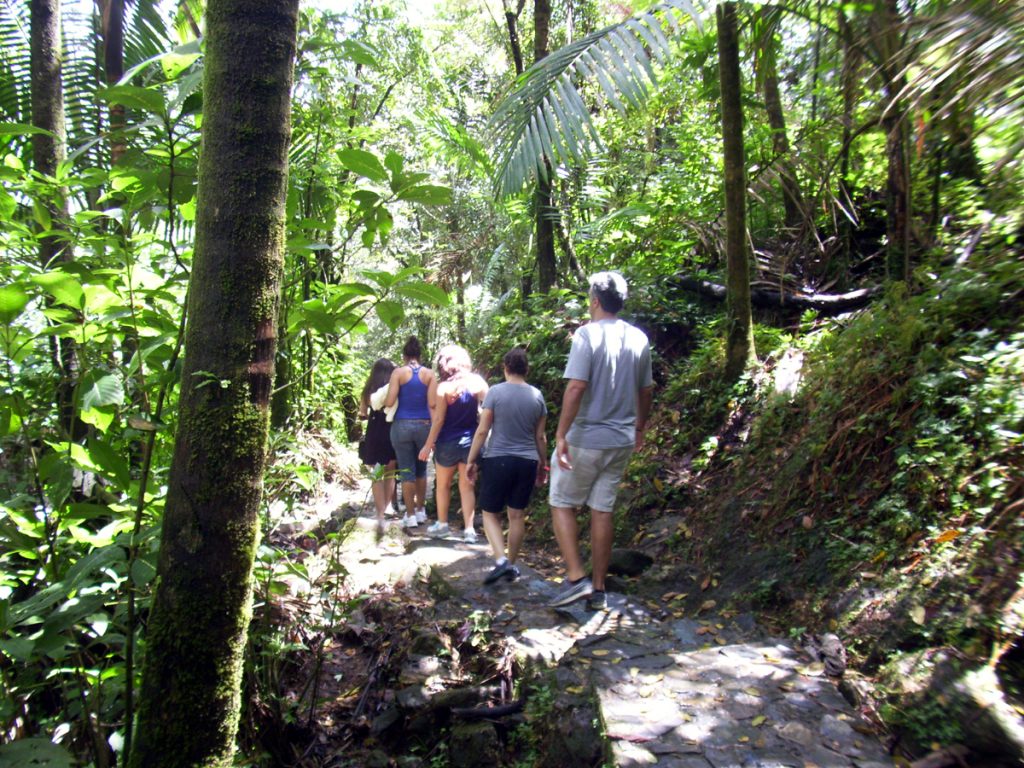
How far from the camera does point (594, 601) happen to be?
470 centimetres

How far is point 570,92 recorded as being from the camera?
5.23 meters

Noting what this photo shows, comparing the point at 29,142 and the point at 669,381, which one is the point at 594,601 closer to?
the point at 669,381

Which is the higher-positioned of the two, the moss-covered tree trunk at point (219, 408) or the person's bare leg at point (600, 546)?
the moss-covered tree trunk at point (219, 408)

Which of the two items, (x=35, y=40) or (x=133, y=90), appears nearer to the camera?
(x=133, y=90)

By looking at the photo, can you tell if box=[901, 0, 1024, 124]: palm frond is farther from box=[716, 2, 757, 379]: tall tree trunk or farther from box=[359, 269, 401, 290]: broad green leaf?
box=[716, 2, 757, 379]: tall tree trunk

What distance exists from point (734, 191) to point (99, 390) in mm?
5239

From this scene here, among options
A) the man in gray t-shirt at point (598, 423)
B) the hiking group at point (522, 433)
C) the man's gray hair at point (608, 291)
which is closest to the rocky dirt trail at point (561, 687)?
the man in gray t-shirt at point (598, 423)

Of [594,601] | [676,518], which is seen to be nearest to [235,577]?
[594,601]

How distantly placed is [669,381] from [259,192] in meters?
6.22

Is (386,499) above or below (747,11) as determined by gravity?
below

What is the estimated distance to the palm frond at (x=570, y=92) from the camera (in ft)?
16.5

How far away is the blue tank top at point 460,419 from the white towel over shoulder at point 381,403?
24.0 inches

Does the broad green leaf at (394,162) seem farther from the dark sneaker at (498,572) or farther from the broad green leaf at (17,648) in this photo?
the dark sneaker at (498,572)

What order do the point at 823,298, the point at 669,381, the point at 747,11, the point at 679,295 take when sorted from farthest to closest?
1. the point at 679,295
2. the point at 669,381
3. the point at 823,298
4. the point at 747,11
